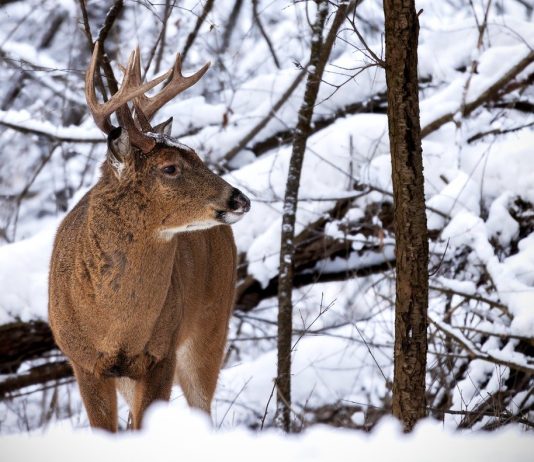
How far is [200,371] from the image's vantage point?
5457 mm

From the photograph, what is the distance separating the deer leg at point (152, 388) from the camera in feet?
14.1

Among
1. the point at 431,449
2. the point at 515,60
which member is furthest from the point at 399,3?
the point at 515,60

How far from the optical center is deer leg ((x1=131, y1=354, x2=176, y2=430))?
14.1 ft

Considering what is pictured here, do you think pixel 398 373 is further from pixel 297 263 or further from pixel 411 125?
pixel 297 263

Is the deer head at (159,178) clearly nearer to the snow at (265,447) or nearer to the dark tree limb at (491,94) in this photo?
the snow at (265,447)

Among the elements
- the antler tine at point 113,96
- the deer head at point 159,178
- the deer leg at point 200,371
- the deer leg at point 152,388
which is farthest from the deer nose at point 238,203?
the deer leg at point 200,371

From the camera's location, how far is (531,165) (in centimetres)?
638

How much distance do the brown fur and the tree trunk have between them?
3.74ft

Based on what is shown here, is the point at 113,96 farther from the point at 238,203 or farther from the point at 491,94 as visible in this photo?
the point at 491,94

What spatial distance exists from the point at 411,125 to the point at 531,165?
3249 mm

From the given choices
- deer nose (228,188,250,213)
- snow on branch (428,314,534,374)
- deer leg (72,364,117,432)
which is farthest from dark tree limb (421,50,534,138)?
deer leg (72,364,117,432)

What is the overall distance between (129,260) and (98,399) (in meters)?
0.73

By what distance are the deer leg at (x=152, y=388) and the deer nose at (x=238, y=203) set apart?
85 centimetres

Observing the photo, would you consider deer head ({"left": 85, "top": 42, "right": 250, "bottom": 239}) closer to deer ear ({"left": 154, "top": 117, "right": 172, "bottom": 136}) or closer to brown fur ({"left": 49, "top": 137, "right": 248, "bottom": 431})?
brown fur ({"left": 49, "top": 137, "right": 248, "bottom": 431})
